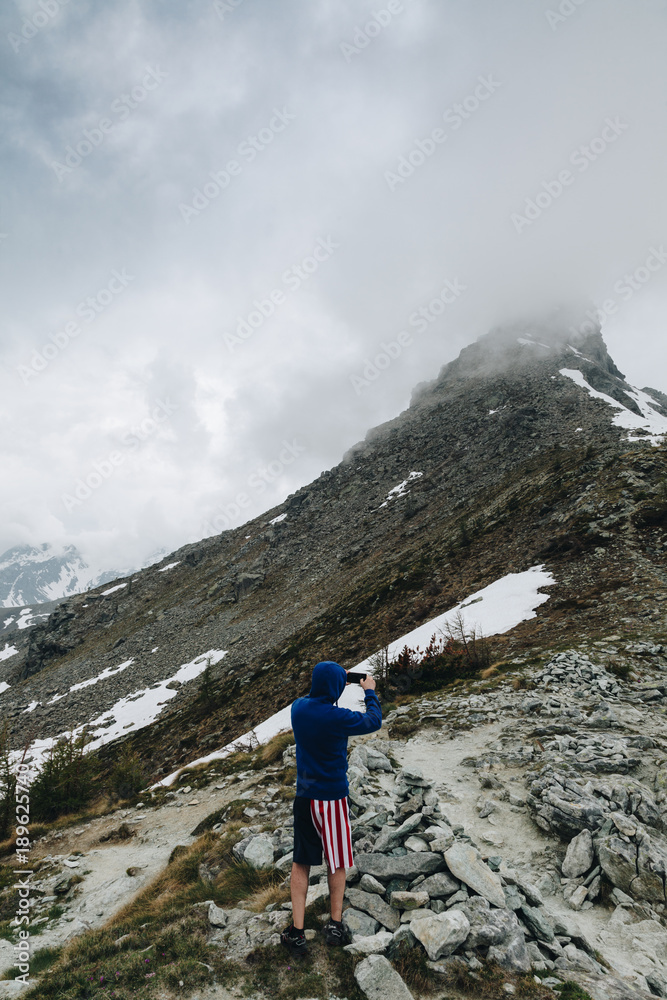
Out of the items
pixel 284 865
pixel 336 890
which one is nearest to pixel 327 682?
pixel 336 890

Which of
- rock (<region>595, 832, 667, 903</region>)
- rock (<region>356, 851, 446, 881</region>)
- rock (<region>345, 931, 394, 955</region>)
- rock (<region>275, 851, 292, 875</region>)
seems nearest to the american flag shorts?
rock (<region>345, 931, 394, 955</region>)

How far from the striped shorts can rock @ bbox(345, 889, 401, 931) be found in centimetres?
61

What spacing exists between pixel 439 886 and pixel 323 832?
141 centimetres

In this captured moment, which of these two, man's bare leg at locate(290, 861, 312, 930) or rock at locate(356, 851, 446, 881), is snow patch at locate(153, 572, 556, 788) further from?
man's bare leg at locate(290, 861, 312, 930)

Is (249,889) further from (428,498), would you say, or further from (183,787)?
(428,498)

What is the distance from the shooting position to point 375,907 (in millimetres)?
4480

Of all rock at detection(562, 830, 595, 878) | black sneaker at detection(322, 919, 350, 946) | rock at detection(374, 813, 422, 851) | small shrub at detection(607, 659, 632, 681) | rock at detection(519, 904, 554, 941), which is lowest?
small shrub at detection(607, 659, 632, 681)

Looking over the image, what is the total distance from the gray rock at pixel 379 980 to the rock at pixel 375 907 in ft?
2.21

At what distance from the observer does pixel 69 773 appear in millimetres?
16391

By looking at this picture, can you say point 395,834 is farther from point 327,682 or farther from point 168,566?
point 168,566

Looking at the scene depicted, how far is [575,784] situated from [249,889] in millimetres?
5229

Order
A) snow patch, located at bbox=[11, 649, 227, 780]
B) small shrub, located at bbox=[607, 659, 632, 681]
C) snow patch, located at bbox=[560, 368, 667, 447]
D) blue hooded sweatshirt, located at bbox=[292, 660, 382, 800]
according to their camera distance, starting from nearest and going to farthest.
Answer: blue hooded sweatshirt, located at bbox=[292, 660, 382, 800]
small shrub, located at bbox=[607, 659, 632, 681]
snow patch, located at bbox=[11, 649, 227, 780]
snow patch, located at bbox=[560, 368, 667, 447]

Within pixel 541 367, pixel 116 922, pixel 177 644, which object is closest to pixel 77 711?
pixel 177 644

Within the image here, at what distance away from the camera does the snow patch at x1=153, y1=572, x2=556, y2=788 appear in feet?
66.3
